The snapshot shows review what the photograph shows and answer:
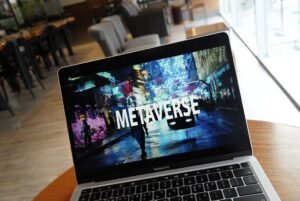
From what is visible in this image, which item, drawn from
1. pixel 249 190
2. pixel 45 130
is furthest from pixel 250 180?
pixel 45 130

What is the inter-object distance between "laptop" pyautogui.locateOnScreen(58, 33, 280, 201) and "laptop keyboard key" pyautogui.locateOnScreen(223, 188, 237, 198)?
6 centimetres

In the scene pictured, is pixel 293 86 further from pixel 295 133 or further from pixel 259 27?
pixel 295 133

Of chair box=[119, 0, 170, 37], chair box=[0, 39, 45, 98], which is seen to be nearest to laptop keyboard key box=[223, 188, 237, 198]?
chair box=[0, 39, 45, 98]

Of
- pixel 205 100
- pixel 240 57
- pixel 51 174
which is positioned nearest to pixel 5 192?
pixel 51 174

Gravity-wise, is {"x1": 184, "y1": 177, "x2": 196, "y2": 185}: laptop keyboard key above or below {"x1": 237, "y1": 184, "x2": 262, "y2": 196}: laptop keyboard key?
below

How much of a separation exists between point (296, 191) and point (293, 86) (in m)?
2.48

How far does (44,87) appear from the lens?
5.43m

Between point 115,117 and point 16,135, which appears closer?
point 115,117

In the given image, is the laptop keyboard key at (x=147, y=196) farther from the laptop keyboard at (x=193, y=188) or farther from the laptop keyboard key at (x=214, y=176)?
the laptop keyboard key at (x=214, y=176)

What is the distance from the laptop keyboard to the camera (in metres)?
0.66

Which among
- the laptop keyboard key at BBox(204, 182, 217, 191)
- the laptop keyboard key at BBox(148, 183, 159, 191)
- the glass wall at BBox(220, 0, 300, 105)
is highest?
the laptop keyboard key at BBox(204, 182, 217, 191)

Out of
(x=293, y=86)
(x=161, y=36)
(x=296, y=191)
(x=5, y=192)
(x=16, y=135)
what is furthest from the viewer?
(x=161, y=36)

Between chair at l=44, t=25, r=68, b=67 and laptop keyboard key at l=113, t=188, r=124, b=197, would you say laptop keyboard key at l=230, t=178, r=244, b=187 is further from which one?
chair at l=44, t=25, r=68, b=67

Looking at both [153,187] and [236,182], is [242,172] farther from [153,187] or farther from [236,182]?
[153,187]
